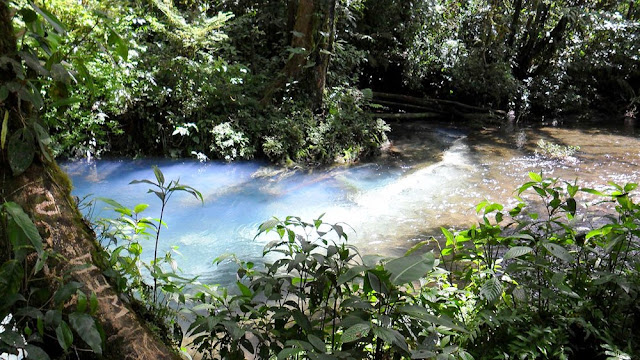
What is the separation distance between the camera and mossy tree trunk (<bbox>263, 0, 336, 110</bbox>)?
8.52 m

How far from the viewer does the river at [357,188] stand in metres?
5.33

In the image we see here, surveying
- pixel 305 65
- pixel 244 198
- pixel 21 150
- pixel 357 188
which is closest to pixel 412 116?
pixel 305 65

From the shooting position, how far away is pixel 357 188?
7.25 meters

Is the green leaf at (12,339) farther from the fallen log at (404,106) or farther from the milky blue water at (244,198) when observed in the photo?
the fallen log at (404,106)

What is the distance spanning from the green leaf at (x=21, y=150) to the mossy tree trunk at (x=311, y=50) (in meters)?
7.07

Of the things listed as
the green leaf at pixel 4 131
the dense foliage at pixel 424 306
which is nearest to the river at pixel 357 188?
the dense foliage at pixel 424 306

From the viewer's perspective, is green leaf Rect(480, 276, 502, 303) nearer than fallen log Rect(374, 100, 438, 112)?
Yes

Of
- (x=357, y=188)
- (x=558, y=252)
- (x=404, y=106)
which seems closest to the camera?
(x=558, y=252)

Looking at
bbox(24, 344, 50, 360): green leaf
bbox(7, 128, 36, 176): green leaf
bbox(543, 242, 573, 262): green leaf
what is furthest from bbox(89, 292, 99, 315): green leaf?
bbox(543, 242, 573, 262): green leaf

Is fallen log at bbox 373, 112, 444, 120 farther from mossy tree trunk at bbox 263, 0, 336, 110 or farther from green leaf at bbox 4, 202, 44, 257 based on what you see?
green leaf at bbox 4, 202, 44, 257

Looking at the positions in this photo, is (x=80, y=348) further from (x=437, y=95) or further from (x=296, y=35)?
(x=437, y=95)

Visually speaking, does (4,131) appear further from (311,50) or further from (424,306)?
(311,50)

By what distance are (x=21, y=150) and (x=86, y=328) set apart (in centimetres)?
73

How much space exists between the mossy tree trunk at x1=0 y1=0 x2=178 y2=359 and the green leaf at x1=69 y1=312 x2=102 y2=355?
156mm
